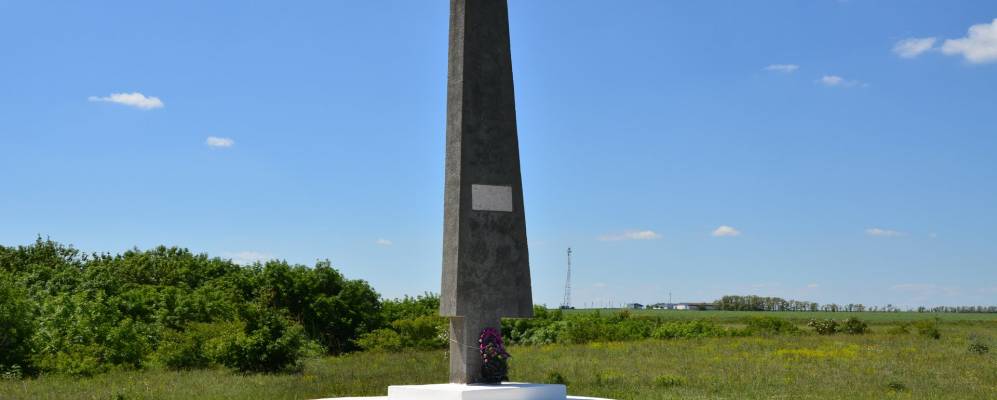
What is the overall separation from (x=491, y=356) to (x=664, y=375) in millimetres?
8620

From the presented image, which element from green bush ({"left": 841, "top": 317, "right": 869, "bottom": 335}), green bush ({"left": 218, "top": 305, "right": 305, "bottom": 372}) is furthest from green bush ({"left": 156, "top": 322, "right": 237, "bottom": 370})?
green bush ({"left": 841, "top": 317, "right": 869, "bottom": 335})

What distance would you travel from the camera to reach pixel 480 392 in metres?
15.0

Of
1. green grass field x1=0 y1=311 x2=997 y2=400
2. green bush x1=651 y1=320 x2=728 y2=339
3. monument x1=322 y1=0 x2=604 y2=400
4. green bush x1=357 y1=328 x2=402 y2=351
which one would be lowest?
green grass field x1=0 y1=311 x2=997 y2=400

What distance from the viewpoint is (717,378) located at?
74.5 feet

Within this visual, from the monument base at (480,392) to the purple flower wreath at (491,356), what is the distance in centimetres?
21

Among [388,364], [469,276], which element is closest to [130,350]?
[388,364]

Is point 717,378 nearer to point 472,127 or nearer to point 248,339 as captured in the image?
point 472,127

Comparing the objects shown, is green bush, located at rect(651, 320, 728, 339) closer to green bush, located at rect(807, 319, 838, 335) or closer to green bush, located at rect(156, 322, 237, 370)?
green bush, located at rect(807, 319, 838, 335)

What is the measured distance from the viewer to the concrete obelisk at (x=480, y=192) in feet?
52.4

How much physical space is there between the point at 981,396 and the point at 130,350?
78.7 ft

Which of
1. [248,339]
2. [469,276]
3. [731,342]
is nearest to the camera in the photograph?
[469,276]

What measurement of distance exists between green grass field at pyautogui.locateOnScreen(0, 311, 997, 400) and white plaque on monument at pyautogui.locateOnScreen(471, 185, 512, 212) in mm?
5087

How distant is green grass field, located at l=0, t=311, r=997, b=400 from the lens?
20109 mm

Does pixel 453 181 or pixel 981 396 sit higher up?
pixel 453 181
